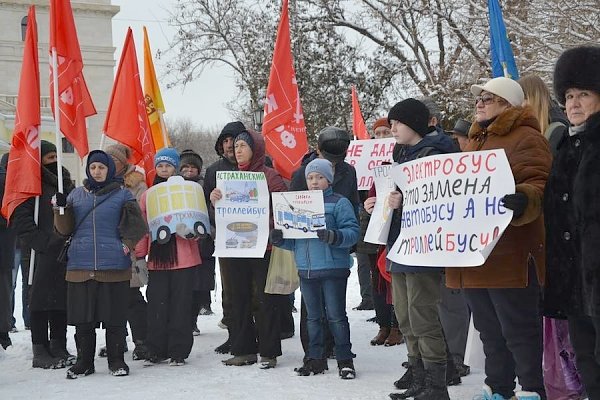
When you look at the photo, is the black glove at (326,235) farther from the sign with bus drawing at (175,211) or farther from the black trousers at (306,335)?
the sign with bus drawing at (175,211)

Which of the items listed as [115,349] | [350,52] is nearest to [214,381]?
[115,349]

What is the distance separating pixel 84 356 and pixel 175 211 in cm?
154

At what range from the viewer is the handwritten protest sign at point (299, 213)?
684 centimetres

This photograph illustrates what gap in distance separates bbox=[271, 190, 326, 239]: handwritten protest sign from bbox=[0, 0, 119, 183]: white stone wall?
154ft

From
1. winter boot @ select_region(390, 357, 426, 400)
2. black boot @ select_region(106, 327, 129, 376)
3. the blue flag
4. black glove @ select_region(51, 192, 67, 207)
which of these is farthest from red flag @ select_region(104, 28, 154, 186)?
winter boot @ select_region(390, 357, 426, 400)

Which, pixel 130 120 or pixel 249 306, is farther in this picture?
pixel 130 120

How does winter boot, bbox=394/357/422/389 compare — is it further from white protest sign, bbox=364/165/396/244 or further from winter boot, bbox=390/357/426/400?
white protest sign, bbox=364/165/396/244

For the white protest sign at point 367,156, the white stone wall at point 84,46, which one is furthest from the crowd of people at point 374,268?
the white stone wall at point 84,46

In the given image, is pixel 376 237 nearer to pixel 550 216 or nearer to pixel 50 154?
pixel 550 216

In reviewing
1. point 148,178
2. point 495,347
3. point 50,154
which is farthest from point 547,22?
point 495,347

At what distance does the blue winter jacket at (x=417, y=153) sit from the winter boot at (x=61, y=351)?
11.6ft

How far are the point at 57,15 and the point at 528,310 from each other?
18.3ft

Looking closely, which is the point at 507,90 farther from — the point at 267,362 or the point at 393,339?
the point at 393,339

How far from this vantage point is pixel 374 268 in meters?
8.77
